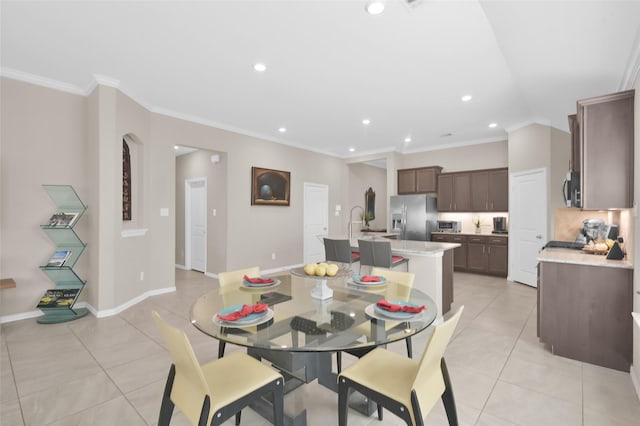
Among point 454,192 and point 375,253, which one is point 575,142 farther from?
point 454,192

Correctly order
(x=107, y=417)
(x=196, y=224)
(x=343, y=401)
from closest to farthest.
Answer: (x=343, y=401) → (x=107, y=417) → (x=196, y=224)

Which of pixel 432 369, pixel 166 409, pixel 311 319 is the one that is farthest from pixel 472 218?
pixel 166 409

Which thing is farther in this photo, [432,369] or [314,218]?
[314,218]

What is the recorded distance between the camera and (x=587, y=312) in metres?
2.51

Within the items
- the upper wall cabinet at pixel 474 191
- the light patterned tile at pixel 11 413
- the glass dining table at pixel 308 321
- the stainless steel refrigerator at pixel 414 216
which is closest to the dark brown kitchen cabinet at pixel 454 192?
the upper wall cabinet at pixel 474 191

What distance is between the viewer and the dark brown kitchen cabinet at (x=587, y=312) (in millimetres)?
2367

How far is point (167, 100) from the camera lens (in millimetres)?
4164

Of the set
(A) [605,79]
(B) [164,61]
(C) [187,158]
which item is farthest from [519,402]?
(C) [187,158]

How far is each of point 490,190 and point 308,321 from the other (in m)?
5.67

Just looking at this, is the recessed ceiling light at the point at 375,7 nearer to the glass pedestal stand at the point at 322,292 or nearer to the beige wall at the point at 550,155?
the glass pedestal stand at the point at 322,292

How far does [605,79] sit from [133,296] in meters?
5.81

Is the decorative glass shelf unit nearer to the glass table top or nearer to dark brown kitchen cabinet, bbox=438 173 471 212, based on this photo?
the glass table top

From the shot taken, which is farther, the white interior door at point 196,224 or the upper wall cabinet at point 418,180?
the upper wall cabinet at point 418,180

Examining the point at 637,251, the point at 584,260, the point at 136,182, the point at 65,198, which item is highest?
the point at 136,182
